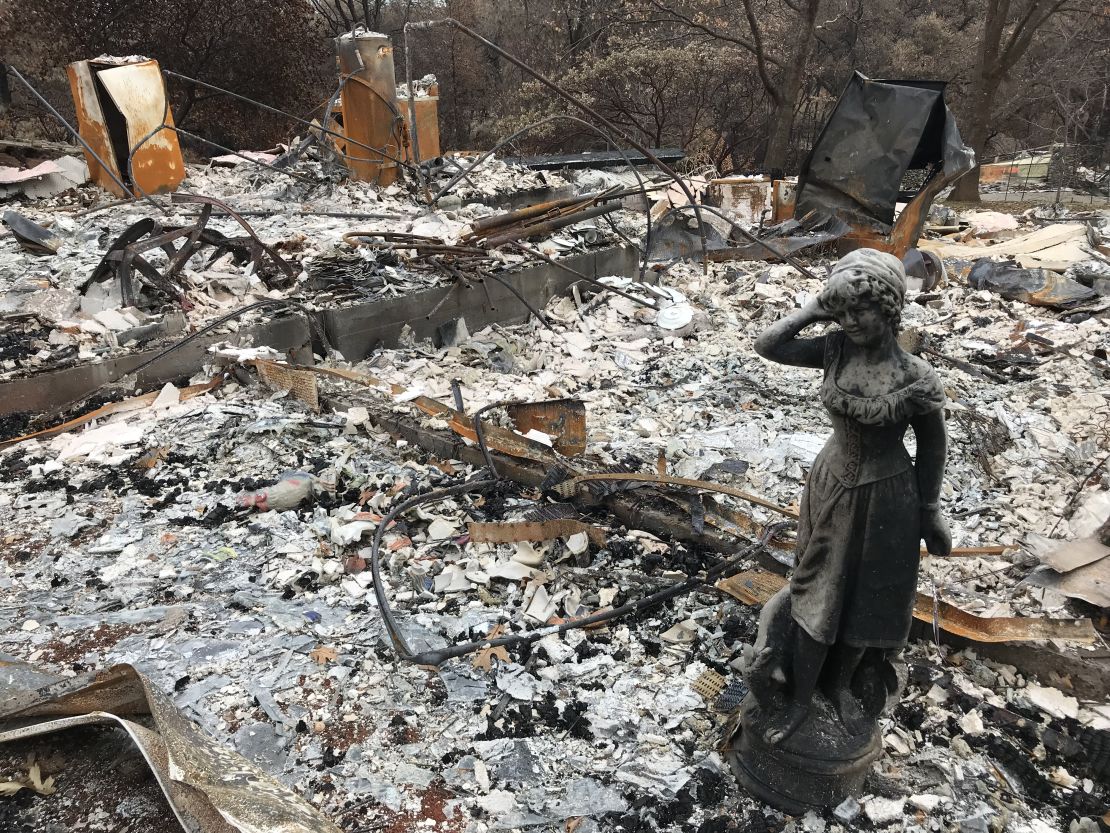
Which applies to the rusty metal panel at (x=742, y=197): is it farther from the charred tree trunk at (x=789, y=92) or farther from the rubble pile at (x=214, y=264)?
the charred tree trunk at (x=789, y=92)

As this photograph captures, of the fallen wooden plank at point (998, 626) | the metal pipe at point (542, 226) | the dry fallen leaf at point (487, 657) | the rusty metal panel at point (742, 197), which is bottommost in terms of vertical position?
the dry fallen leaf at point (487, 657)

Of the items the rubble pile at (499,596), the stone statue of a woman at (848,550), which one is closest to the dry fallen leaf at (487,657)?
the rubble pile at (499,596)

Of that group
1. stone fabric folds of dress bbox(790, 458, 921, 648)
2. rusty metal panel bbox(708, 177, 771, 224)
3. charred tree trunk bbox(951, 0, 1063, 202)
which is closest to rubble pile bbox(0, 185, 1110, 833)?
stone fabric folds of dress bbox(790, 458, 921, 648)

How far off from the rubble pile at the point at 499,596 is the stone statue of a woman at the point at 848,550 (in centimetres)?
21

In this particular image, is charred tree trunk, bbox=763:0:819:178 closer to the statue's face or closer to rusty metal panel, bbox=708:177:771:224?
rusty metal panel, bbox=708:177:771:224

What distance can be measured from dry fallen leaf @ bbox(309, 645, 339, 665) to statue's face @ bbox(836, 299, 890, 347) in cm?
257

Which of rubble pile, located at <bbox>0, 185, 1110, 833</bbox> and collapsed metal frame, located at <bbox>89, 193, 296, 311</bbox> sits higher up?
collapsed metal frame, located at <bbox>89, 193, 296, 311</bbox>

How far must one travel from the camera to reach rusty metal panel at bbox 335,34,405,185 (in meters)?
10.9

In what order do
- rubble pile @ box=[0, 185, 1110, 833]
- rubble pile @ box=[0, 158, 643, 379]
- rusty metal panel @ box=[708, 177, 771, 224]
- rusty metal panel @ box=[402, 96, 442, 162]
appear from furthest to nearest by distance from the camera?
rusty metal panel @ box=[402, 96, 442, 162]
rusty metal panel @ box=[708, 177, 771, 224]
rubble pile @ box=[0, 158, 643, 379]
rubble pile @ box=[0, 185, 1110, 833]

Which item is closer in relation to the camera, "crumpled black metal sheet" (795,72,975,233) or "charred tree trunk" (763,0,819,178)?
"crumpled black metal sheet" (795,72,975,233)

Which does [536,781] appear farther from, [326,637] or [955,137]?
[955,137]

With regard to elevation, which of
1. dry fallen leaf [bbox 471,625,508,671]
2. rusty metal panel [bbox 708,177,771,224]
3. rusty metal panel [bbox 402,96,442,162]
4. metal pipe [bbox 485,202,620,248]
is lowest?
dry fallen leaf [bbox 471,625,508,671]

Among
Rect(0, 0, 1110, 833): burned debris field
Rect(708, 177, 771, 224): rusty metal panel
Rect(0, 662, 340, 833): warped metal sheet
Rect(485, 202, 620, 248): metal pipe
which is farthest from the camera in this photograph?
Rect(708, 177, 771, 224): rusty metal panel

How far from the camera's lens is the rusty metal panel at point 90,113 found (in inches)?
376
